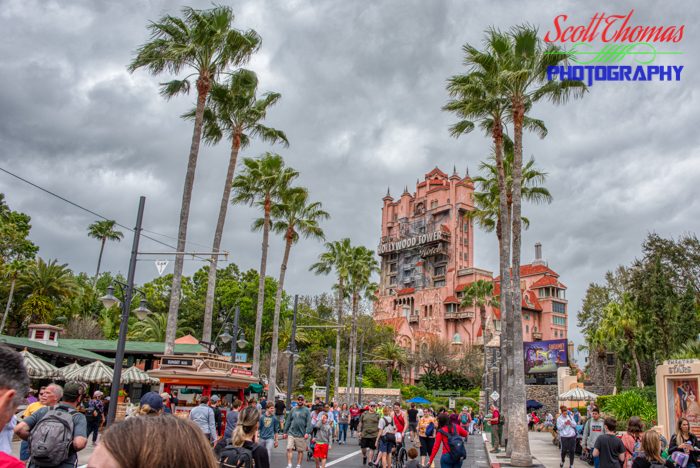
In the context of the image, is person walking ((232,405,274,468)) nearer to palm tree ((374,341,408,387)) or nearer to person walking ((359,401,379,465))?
person walking ((359,401,379,465))

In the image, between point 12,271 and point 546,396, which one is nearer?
point 12,271

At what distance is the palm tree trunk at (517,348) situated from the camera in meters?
16.8

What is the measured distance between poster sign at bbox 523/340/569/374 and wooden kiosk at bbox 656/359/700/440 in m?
40.3

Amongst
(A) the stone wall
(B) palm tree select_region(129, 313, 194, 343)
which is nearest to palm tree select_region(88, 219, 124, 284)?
(B) palm tree select_region(129, 313, 194, 343)

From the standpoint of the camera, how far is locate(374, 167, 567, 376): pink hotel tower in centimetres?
8506

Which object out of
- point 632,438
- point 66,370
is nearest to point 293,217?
point 66,370

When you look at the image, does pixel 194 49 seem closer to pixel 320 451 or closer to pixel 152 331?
pixel 320 451

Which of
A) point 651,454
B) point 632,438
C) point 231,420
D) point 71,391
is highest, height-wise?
point 71,391

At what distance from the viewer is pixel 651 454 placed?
6.72m

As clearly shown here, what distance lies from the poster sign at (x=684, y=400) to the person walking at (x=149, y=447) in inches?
735

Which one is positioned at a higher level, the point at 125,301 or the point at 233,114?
the point at 233,114

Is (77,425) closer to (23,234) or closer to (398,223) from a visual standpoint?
(23,234)

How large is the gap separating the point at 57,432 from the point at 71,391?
0.50 metres

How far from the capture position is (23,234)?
48312mm
